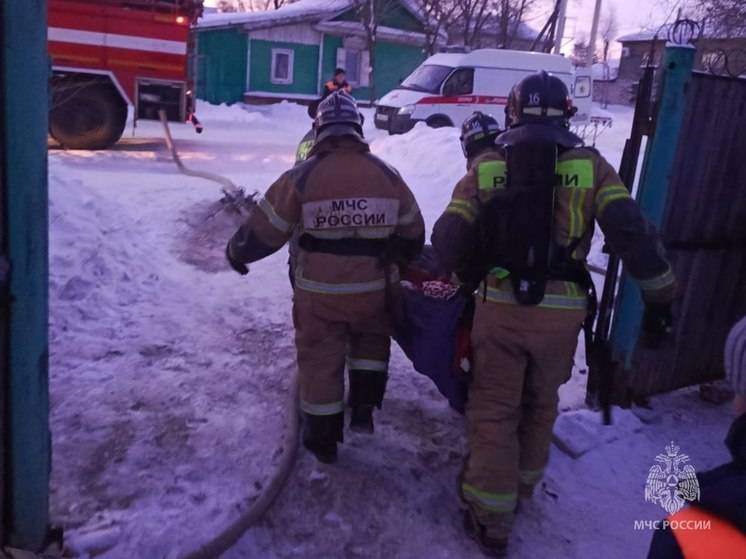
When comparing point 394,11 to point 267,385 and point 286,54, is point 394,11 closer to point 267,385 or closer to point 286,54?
point 286,54

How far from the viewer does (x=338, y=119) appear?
11.4 feet

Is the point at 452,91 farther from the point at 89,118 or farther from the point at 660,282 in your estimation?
the point at 660,282

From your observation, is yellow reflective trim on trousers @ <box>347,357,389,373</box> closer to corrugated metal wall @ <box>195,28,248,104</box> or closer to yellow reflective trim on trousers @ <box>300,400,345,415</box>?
yellow reflective trim on trousers @ <box>300,400,345,415</box>

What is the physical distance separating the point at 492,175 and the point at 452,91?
16194 mm

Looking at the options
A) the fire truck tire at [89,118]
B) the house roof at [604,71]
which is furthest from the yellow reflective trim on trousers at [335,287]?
the house roof at [604,71]

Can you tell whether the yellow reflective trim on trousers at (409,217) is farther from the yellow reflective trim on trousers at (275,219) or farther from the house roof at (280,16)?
the house roof at (280,16)

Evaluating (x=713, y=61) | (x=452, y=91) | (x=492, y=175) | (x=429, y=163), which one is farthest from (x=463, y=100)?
(x=492, y=175)

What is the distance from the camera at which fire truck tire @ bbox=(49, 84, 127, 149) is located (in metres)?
12.8

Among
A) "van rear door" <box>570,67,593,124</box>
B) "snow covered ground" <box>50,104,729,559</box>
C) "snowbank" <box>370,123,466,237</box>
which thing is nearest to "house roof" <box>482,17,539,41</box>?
"van rear door" <box>570,67,593,124</box>

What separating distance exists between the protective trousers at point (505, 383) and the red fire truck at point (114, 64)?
36.6 feet

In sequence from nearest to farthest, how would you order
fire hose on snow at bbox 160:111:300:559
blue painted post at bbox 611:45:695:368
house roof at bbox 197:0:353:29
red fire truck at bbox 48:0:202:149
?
fire hose on snow at bbox 160:111:300:559
blue painted post at bbox 611:45:695:368
red fire truck at bbox 48:0:202:149
house roof at bbox 197:0:353:29

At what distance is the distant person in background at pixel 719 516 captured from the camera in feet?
4.18

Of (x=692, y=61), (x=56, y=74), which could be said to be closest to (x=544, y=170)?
(x=692, y=61)

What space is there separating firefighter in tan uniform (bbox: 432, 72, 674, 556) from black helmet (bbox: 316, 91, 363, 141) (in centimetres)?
66
